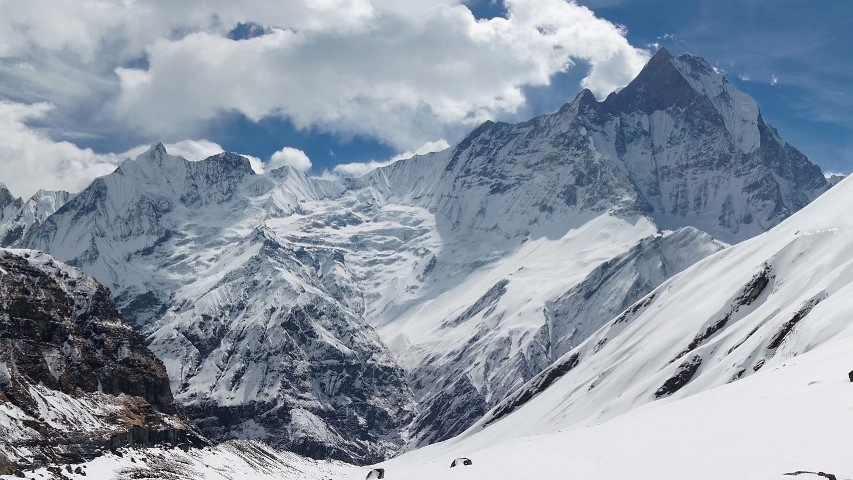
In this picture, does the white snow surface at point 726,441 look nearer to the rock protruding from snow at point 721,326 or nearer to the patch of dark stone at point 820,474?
the patch of dark stone at point 820,474

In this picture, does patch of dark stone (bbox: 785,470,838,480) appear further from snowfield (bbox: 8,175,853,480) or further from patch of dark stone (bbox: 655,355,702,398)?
patch of dark stone (bbox: 655,355,702,398)

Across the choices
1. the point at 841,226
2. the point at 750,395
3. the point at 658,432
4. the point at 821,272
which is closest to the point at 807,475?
the point at 658,432

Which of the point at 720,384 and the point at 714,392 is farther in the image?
the point at 720,384

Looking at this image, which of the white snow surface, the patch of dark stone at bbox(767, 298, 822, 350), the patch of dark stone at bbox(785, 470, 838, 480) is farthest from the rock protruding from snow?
the patch of dark stone at bbox(785, 470, 838, 480)

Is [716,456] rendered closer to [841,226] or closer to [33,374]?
[841,226]

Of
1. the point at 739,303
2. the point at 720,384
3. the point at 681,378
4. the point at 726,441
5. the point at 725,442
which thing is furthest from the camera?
the point at 739,303

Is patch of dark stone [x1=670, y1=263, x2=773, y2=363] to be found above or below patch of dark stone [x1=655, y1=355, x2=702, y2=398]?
above

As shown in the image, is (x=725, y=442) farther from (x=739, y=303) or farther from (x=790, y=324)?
(x=739, y=303)

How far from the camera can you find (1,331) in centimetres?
18338

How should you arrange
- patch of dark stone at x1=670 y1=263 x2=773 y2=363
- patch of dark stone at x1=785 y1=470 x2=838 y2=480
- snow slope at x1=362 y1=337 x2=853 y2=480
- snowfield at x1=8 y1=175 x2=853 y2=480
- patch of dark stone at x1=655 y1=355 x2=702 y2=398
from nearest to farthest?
patch of dark stone at x1=785 y1=470 x2=838 y2=480 < snow slope at x1=362 y1=337 x2=853 y2=480 < snowfield at x1=8 y1=175 x2=853 y2=480 < patch of dark stone at x1=655 y1=355 x2=702 y2=398 < patch of dark stone at x1=670 y1=263 x2=773 y2=363

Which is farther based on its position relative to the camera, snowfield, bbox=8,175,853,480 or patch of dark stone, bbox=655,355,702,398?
patch of dark stone, bbox=655,355,702,398

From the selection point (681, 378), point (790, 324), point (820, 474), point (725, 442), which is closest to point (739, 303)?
point (681, 378)

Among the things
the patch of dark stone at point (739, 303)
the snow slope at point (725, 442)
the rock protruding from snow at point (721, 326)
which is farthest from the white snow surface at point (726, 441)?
the patch of dark stone at point (739, 303)

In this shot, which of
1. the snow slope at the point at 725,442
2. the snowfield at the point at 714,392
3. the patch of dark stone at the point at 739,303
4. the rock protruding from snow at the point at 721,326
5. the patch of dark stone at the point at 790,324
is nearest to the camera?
the snow slope at the point at 725,442
